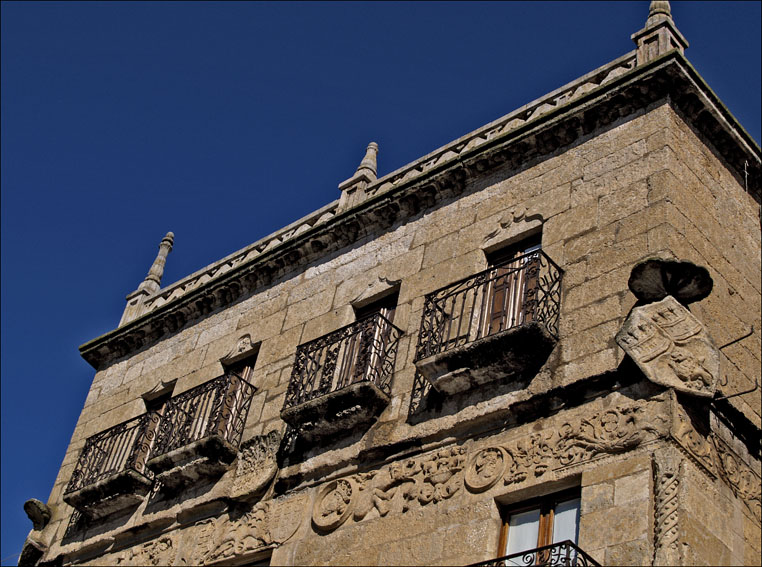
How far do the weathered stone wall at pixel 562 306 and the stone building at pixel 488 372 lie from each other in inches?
1.0

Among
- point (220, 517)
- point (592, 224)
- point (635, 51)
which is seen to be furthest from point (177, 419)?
point (635, 51)

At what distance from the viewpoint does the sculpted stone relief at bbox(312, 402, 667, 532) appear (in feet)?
28.8

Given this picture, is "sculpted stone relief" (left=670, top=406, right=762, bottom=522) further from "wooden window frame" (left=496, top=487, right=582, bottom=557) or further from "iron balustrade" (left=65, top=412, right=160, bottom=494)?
"iron balustrade" (left=65, top=412, right=160, bottom=494)

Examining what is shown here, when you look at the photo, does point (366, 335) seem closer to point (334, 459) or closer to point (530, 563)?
point (334, 459)

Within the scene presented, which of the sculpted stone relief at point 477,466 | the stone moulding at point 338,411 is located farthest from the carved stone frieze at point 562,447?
the stone moulding at point 338,411

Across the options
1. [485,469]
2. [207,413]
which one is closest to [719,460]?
[485,469]

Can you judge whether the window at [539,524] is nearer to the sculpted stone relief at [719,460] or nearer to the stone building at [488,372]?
the stone building at [488,372]

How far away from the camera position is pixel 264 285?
46.0 feet

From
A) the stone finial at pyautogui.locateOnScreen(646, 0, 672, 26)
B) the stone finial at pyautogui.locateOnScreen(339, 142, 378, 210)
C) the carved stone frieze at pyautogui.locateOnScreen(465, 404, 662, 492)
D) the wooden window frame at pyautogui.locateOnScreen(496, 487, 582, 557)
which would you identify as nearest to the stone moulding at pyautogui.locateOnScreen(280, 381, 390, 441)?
the carved stone frieze at pyautogui.locateOnScreen(465, 404, 662, 492)

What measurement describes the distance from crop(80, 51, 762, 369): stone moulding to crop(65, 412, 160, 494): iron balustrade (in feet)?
5.91

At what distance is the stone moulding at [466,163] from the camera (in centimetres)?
1102

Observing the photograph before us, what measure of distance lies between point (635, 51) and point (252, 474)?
19.6 feet

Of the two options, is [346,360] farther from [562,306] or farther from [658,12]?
[658,12]

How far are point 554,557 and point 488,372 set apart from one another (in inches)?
83.0
